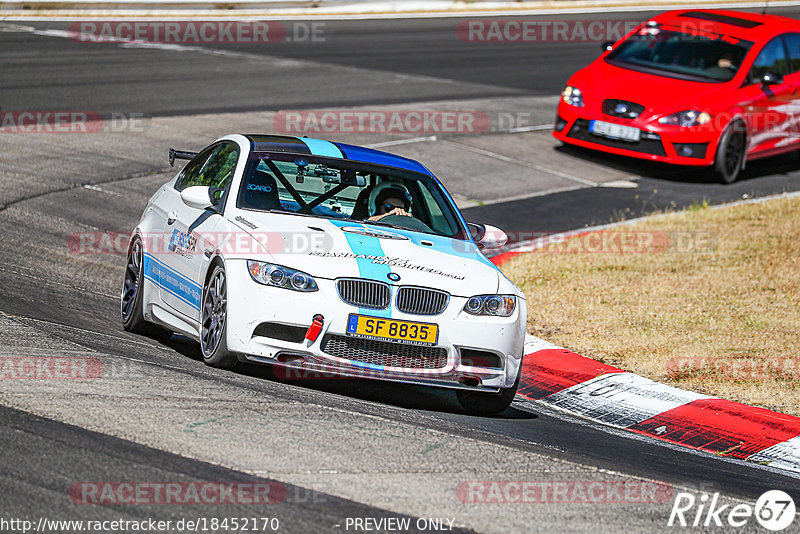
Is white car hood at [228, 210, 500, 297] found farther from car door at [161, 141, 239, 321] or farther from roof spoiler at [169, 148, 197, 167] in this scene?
roof spoiler at [169, 148, 197, 167]

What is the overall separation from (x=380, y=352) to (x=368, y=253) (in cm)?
66

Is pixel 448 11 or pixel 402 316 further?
pixel 448 11

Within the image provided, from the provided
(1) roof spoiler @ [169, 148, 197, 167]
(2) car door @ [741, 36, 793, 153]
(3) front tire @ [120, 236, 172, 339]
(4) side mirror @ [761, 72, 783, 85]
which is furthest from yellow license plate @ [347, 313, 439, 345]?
(4) side mirror @ [761, 72, 783, 85]

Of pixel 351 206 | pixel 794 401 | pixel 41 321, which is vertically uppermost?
pixel 351 206

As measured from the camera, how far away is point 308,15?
99.2 ft

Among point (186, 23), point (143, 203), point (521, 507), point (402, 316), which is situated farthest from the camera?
point (186, 23)

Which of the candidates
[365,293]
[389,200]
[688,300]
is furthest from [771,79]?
[365,293]

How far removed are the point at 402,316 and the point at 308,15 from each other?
2416 cm

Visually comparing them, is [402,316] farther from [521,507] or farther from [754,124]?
[754,124]

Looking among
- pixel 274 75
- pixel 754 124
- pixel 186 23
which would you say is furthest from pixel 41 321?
pixel 186 23

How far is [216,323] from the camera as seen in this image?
7.36m

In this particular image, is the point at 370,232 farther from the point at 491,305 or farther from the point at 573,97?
the point at 573,97

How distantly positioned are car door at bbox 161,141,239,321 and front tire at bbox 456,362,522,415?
181 centimetres

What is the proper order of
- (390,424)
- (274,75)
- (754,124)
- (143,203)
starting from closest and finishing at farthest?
(390,424) → (143,203) → (754,124) → (274,75)
